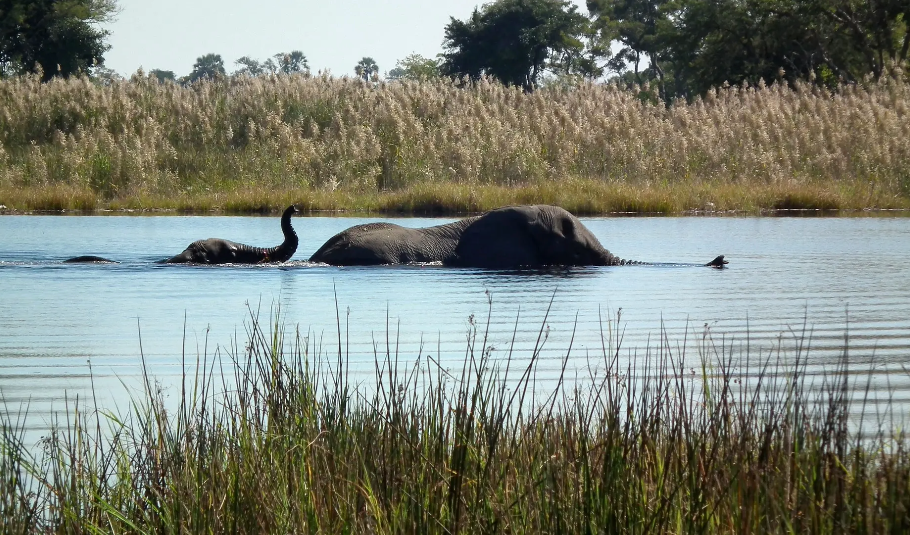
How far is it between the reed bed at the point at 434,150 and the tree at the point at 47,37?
16973mm

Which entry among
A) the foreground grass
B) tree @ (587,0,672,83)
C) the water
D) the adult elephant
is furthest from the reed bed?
tree @ (587,0,672,83)

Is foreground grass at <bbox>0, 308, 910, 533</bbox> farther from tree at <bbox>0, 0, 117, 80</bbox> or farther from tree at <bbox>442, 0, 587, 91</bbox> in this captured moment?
tree at <bbox>442, 0, 587, 91</bbox>

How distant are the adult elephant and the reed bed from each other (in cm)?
734

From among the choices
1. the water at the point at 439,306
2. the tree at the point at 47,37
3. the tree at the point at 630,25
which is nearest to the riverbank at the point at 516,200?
the water at the point at 439,306

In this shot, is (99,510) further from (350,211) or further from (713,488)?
(350,211)

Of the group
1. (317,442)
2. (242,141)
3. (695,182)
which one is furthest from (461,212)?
(317,442)

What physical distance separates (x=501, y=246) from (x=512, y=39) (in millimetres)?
41956

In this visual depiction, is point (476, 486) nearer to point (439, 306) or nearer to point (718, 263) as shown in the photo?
point (439, 306)

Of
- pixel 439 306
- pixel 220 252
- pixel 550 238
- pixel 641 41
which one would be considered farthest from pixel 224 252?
pixel 641 41

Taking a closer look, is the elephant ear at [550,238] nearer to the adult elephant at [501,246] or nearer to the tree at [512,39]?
the adult elephant at [501,246]

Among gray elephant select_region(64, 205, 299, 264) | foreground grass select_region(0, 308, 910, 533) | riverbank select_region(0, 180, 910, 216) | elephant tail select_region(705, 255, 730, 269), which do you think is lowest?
foreground grass select_region(0, 308, 910, 533)

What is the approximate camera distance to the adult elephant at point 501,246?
43.9 feet

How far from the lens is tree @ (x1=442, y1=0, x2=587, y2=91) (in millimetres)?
53938

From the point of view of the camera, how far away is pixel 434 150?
24.1 metres
